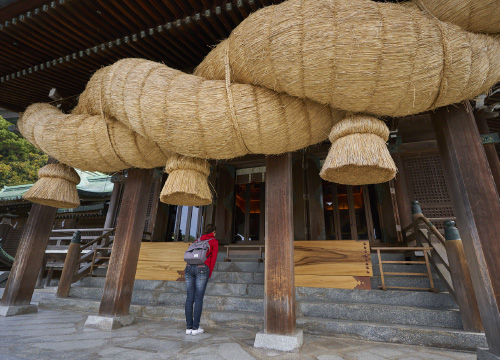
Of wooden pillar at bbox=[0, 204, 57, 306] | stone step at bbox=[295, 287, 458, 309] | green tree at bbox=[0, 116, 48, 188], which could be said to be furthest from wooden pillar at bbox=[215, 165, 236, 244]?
green tree at bbox=[0, 116, 48, 188]

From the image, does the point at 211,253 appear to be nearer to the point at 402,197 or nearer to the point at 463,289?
the point at 463,289

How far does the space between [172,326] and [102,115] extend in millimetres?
2877

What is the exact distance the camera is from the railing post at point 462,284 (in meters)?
2.86

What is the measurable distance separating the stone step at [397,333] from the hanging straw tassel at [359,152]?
198 cm

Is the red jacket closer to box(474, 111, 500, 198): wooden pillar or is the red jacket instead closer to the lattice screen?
the lattice screen

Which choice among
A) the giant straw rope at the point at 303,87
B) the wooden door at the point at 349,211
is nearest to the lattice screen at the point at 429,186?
the wooden door at the point at 349,211

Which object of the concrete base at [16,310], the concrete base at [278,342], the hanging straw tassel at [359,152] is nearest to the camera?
the hanging straw tassel at [359,152]

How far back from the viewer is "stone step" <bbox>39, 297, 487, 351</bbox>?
108 inches

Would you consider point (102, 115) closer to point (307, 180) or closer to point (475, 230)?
point (475, 230)

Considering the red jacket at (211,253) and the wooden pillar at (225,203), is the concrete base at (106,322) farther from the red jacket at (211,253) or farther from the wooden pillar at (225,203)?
the wooden pillar at (225,203)

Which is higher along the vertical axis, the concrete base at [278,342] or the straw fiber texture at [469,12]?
the straw fiber texture at [469,12]

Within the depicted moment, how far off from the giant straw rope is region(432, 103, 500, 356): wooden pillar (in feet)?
1.41

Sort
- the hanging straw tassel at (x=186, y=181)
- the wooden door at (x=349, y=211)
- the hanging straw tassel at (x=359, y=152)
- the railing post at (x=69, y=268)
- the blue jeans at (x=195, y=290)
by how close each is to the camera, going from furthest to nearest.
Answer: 1. the wooden door at (x=349, y=211)
2. the railing post at (x=69, y=268)
3. the blue jeans at (x=195, y=290)
4. the hanging straw tassel at (x=186, y=181)
5. the hanging straw tassel at (x=359, y=152)

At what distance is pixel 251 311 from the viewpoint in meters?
3.88
